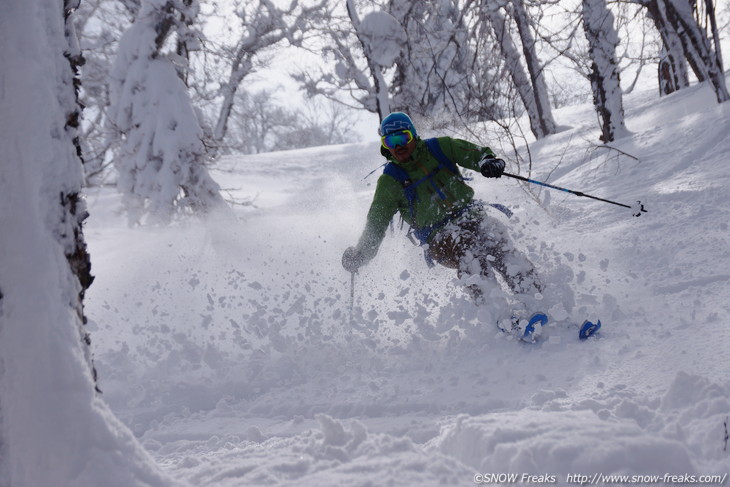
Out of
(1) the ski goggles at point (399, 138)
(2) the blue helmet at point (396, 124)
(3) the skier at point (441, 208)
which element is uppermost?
(2) the blue helmet at point (396, 124)

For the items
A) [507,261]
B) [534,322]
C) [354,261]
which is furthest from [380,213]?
[534,322]

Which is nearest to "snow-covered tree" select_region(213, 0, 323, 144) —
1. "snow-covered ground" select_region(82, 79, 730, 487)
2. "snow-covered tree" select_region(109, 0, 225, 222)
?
"snow-covered tree" select_region(109, 0, 225, 222)

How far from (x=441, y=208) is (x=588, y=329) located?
139 cm

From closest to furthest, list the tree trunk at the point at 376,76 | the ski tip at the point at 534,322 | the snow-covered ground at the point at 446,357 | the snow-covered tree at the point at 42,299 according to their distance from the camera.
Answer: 1. the snow-covered tree at the point at 42,299
2. the snow-covered ground at the point at 446,357
3. the ski tip at the point at 534,322
4. the tree trunk at the point at 376,76

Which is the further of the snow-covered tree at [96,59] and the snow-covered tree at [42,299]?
the snow-covered tree at [96,59]

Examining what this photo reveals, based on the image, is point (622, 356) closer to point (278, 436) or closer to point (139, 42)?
point (278, 436)

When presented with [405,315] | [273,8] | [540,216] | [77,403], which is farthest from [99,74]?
[77,403]

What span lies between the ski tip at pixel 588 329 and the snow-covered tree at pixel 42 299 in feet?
7.92

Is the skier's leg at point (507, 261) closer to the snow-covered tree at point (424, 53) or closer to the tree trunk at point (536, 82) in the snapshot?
the snow-covered tree at point (424, 53)

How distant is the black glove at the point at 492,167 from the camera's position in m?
3.80

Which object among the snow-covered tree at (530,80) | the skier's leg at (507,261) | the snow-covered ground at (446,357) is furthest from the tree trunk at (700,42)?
the skier's leg at (507,261)

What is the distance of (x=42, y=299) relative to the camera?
165 cm

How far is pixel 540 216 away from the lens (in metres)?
6.23

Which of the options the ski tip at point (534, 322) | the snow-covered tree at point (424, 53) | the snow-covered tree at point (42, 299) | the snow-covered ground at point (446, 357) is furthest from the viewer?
the snow-covered tree at point (424, 53)
